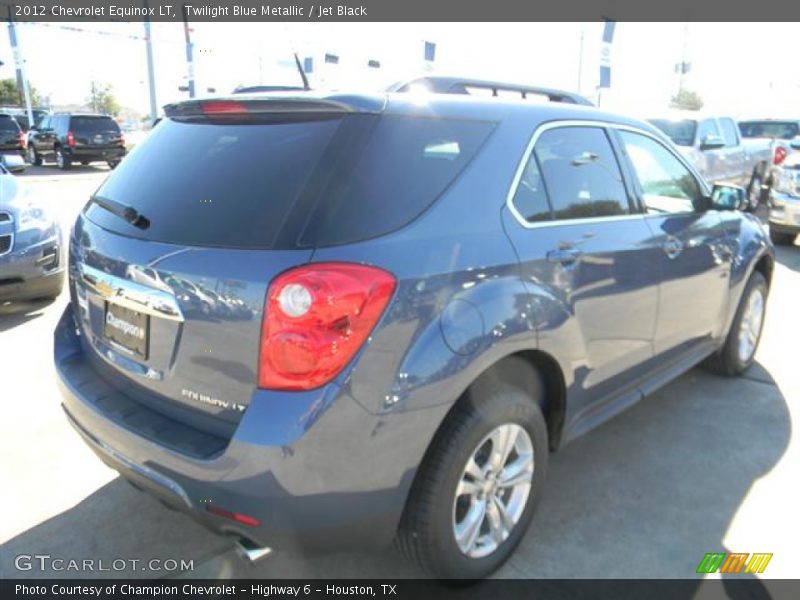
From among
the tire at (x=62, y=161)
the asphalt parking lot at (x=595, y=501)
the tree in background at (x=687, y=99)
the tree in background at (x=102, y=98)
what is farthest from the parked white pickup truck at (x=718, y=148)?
the tree in background at (x=102, y=98)

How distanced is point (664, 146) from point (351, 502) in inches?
106

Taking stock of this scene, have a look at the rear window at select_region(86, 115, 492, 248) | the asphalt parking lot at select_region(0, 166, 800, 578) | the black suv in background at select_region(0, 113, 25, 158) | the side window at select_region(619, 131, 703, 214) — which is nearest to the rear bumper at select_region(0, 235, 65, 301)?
the asphalt parking lot at select_region(0, 166, 800, 578)

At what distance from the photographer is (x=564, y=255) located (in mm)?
2633

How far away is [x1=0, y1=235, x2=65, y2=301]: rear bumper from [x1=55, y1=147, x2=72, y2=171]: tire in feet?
59.5

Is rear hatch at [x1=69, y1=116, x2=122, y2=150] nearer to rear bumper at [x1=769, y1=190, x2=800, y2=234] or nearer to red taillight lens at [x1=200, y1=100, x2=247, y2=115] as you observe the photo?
rear bumper at [x1=769, y1=190, x2=800, y2=234]

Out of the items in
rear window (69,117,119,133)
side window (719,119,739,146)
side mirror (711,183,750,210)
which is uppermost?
side mirror (711,183,750,210)

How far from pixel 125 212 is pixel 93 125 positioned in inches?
854

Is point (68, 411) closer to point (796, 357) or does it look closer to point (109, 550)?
point (109, 550)

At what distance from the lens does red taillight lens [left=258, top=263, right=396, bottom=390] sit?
6.33 ft

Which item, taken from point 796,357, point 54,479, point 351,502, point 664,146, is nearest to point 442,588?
point 351,502

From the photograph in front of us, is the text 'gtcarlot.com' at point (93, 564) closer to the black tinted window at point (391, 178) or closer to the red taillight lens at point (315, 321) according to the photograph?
the red taillight lens at point (315, 321)

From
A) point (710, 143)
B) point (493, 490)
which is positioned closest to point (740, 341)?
point (493, 490)

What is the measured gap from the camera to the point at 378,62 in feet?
75.2

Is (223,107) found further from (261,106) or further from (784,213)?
(784,213)
